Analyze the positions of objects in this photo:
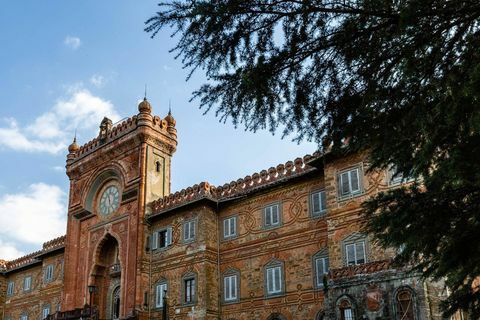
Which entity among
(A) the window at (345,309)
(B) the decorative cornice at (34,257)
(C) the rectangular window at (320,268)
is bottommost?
(A) the window at (345,309)

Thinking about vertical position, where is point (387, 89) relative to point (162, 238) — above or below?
below

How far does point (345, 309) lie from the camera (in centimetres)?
1839

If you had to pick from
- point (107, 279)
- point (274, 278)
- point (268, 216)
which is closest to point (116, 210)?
point (107, 279)

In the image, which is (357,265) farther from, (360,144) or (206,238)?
(360,144)

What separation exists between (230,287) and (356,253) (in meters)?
7.26

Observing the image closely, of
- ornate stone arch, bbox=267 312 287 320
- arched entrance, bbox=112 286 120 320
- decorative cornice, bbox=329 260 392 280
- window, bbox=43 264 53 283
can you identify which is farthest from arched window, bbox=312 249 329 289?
window, bbox=43 264 53 283

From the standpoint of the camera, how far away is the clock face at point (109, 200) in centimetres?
3056

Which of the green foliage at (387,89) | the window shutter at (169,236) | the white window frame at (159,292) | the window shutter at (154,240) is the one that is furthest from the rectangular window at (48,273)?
the green foliage at (387,89)

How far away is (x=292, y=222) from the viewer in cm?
2361

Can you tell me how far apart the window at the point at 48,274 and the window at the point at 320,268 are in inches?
816

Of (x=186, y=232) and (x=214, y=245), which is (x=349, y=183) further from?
(x=186, y=232)

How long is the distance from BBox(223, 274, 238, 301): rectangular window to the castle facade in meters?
0.05

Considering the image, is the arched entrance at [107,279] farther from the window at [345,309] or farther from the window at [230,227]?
the window at [345,309]

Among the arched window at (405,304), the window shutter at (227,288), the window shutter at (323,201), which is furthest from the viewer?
the window shutter at (227,288)
